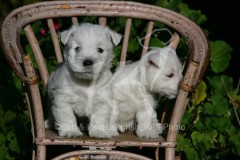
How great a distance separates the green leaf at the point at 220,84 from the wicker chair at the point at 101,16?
0.99 m

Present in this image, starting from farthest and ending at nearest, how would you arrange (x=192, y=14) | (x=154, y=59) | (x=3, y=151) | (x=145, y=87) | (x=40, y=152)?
(x=192, y=14) < (x=3, y=151) < (x=145, y=87) < (x=154, y=59) < (x=40, y=152)

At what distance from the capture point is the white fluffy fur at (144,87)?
332cm

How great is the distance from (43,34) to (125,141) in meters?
1.57

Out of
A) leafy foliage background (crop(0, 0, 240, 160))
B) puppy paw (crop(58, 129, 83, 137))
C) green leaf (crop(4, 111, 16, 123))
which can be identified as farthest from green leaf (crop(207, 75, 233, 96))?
green leaf (crop(4, 111, 16, 123))

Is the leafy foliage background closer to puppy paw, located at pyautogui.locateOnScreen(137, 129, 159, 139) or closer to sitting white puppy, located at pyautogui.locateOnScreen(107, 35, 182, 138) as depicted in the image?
sitting white puppy, located at pyautogui.locateOnScreen(107, 35, 182, 138)

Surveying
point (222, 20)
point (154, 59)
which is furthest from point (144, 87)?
point (222, 20)

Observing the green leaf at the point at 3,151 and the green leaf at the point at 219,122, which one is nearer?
the green leaf at the point at 3,151

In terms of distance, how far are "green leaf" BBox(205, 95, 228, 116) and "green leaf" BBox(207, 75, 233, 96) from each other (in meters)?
0.11

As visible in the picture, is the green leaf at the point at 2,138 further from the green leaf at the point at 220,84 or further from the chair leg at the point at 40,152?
the green leaf at the point at 220,84

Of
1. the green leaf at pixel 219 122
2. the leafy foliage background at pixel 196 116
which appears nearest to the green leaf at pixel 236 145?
the leafy foliage background at pixel 196 116

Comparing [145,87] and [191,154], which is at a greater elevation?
[145,87]

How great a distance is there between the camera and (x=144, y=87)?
347 cm

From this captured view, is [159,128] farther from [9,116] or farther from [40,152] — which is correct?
[9,116]

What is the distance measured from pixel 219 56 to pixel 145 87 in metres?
0.99
